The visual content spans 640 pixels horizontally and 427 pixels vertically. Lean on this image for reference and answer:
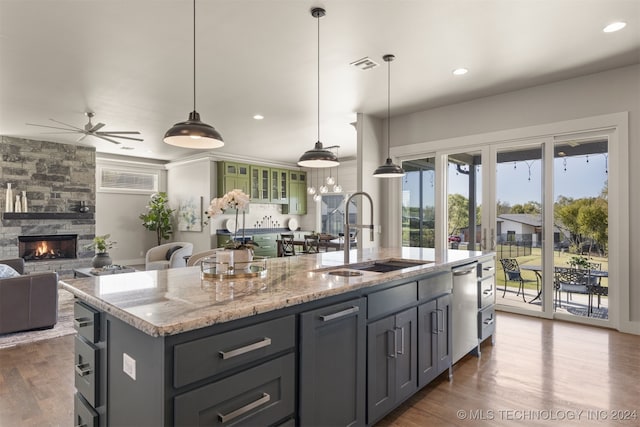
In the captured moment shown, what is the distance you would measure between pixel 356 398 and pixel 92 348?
1.29 meters

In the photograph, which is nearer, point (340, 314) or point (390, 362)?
point (340, 314)

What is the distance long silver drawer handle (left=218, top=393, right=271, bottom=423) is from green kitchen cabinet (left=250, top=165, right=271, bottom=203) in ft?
25.0

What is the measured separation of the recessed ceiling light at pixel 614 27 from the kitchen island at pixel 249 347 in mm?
2686

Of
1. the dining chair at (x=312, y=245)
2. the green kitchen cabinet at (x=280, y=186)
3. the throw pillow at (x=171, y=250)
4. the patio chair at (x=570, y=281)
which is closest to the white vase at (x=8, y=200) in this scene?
the throw pillow at (x=171, y=250)

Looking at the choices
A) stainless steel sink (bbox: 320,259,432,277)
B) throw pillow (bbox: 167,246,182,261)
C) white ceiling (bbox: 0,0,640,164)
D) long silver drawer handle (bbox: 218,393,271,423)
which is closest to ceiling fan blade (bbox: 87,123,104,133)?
white ceiling (bbox: 0,0,640,164)

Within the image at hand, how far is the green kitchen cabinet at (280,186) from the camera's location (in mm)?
9383

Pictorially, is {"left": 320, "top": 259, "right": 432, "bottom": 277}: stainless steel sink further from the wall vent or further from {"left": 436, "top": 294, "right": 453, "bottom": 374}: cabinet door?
the wall vent

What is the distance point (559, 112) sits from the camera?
13.8 feet

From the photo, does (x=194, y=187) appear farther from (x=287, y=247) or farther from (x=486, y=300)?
(x=486, y=300)

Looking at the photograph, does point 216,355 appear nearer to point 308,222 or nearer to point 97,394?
point 97,394

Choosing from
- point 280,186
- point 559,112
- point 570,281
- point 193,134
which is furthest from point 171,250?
point 559,112

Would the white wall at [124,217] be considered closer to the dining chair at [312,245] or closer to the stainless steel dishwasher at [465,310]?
the dining chair at [312,245]

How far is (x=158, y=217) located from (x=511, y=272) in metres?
7.73

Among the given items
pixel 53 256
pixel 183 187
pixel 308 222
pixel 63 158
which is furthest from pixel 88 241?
pixel 308 222
